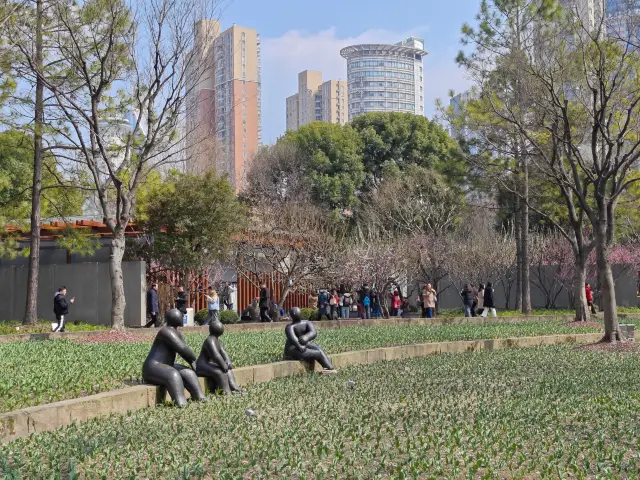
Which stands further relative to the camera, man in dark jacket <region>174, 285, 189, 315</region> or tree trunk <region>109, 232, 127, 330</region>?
man in dark jacket <region>174, 285, 189, 315</region>

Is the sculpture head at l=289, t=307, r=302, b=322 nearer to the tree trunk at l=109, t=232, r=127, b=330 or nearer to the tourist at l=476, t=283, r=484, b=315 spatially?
the tree trunk at l=109, t=232, r=127, b=330

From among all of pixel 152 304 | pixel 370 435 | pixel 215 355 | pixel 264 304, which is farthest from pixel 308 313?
pixel 370 435

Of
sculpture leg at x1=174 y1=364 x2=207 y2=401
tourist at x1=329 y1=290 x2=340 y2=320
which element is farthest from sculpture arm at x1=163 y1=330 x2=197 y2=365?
tourist at x1=329 y1=290 x2=340 y2=320

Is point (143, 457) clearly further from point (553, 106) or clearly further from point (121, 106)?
point (121, 106)

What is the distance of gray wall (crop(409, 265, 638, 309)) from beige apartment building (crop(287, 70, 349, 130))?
8068 centimetres

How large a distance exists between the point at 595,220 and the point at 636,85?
424 centimetres

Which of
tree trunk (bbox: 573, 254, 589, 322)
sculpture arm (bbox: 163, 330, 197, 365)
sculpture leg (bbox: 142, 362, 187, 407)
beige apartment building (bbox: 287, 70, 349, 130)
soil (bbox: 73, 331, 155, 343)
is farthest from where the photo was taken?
beige apartment building (bbox: 287, 70, 349, 130)

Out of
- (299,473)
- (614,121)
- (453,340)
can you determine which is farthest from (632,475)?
(614,121)

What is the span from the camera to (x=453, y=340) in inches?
742

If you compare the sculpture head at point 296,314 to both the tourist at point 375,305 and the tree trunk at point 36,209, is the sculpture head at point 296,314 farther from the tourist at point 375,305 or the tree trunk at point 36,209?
the tourist at point 375,305

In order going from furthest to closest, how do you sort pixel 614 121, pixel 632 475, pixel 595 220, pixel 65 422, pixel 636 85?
pixel 614 121 < pixel 636 85 < pixel 595 220 < pixel 65 422 < pixel 632 475

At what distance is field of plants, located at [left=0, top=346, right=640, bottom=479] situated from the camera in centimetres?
658

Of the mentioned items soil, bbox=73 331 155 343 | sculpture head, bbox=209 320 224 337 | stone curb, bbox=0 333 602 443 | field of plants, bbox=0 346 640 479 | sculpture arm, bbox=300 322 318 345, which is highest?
sculpture head, bbox=209 320 224 337

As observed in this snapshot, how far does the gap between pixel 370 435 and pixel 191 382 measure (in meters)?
3.00
